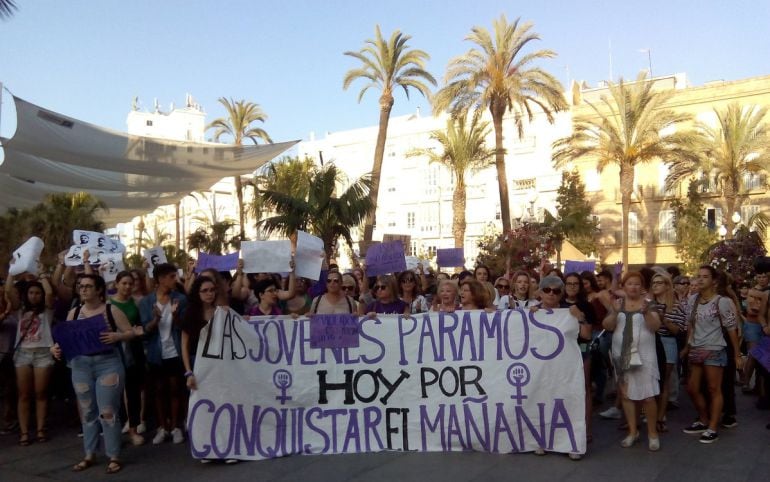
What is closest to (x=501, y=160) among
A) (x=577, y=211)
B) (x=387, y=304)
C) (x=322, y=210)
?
(x=577, y=211)

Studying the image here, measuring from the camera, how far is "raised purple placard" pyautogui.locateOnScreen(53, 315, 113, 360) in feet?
20.0

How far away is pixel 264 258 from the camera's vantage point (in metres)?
7.17

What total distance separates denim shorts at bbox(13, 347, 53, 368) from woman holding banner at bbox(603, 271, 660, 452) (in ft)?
17.7

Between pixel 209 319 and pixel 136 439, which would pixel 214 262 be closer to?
pixel 136 439

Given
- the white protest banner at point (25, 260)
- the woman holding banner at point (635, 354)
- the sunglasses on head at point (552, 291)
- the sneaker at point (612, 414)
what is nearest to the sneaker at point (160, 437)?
the white protest banner at point (25, 260)

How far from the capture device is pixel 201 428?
6.16 meters

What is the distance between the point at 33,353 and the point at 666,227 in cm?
4184

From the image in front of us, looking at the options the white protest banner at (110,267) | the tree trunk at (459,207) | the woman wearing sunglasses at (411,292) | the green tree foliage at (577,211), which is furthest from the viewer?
the green tree foliage at (577,211)

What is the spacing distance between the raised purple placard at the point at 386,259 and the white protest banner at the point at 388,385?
205 centimetres

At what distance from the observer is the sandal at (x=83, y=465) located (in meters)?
6.22

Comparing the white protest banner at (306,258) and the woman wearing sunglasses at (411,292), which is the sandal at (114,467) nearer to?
the white protest banner at (306,258)

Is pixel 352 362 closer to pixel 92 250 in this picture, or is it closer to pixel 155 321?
pixel 155 321

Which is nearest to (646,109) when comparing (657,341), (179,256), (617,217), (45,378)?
(617,217)

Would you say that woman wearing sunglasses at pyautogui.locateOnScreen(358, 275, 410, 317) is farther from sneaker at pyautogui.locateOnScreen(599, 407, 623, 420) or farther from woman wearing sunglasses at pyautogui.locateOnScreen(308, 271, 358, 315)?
sneaker at pyautogui.locateOnScreen(599, 407, 623, 420)
